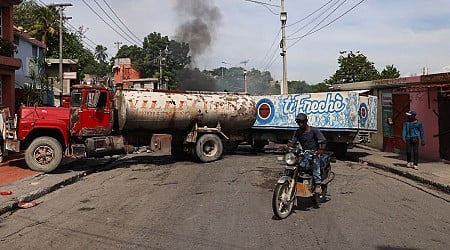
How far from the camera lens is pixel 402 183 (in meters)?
11.4

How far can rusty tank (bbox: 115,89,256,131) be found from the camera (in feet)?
47.9

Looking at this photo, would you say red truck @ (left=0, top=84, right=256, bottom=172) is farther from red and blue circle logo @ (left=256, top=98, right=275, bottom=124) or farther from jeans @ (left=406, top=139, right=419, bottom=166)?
jeans @ (left=406, top=139, right=419, bottom=166)

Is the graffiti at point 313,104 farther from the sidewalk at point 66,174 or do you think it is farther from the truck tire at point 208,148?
the truck tire at point 208,148

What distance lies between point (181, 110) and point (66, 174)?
175 inches

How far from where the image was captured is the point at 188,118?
15914 mm

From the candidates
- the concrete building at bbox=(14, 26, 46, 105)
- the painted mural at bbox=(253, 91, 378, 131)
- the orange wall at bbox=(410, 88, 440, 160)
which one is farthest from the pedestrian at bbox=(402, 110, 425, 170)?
the concrete building at bbox=(14, 26, 46, 105)

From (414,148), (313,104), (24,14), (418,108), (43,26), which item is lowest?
(414,148)

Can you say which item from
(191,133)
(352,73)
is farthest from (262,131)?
(352,73)

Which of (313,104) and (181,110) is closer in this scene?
(181,110)

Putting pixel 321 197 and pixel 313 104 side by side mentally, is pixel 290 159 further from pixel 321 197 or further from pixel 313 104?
pixel 313 104

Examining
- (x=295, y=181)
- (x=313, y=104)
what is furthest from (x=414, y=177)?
(x=313, y=104)

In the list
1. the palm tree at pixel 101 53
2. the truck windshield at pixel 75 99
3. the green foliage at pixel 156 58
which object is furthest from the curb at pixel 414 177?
the palm tree at pixel 101 53

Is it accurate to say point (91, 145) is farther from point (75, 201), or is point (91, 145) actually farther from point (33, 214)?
point (33, 214)

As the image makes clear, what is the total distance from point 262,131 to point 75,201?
34.2 feet
